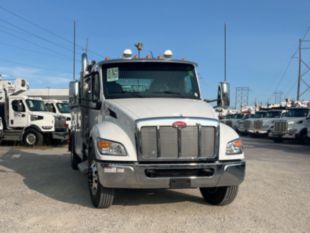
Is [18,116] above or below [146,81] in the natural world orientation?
below

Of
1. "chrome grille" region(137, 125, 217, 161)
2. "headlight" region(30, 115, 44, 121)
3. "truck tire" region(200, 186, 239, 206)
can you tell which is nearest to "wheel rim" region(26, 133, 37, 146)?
"headlight" region(30, 115, 44, 121)

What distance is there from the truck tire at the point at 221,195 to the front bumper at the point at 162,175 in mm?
588

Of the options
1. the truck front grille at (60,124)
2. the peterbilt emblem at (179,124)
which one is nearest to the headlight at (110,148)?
the peterbilt emblem at (179,124)

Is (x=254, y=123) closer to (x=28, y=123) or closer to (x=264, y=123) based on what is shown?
(x=264, y=123)

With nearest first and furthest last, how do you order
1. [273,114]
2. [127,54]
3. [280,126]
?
1. [127,54]
2. [280,126]
3. [273,114]

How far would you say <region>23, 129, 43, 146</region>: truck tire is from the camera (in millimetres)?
18020

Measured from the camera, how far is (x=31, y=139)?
18.1m

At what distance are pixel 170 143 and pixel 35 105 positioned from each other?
14.3m

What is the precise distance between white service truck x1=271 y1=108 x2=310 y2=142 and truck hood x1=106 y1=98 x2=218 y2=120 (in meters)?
16.7

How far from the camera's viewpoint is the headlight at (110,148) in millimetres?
5672

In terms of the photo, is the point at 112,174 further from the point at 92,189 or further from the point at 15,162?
the point at 15,162

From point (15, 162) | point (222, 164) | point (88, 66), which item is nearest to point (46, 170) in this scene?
point (15, 162)

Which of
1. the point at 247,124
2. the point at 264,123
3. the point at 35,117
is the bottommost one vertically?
the point at 247,124

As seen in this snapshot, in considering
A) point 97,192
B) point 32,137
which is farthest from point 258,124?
point 97,192
